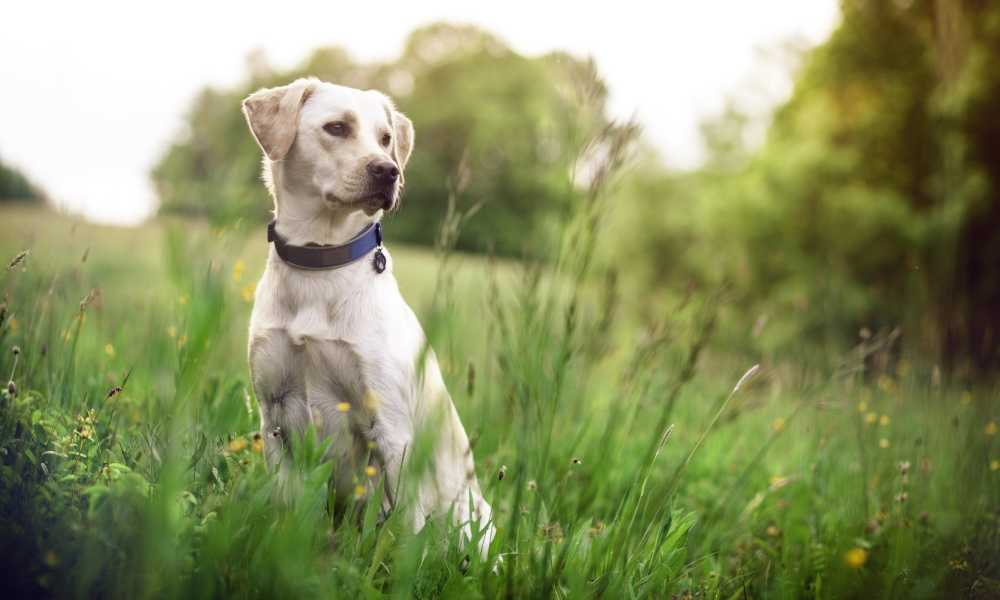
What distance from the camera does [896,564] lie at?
156 cm

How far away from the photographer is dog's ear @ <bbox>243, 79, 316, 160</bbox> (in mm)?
2604

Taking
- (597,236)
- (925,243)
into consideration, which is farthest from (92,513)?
(925,243)

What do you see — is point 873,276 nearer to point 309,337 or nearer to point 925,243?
point 925,243

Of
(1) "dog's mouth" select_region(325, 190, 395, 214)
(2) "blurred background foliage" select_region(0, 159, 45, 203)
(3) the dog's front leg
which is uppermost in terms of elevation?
(1) "dog's mouth" select_region(325, 190, 395, 214)

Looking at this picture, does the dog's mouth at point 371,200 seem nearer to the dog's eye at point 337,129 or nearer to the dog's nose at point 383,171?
the dog's nose at point 383,171

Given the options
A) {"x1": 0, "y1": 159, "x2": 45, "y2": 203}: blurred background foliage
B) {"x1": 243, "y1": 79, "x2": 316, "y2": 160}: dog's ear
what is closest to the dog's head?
{"x1": 243, "y1": 79, "x2": 316, "y2": 160}: dog's ear

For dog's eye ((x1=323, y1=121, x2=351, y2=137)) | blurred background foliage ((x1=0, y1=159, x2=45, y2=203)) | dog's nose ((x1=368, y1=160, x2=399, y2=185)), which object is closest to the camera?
dog's nose ((x1=368, y1=160, x2=399, y2=185))

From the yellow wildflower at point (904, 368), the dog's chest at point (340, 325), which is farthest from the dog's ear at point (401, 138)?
the yellow wildflower at point (904, 368)

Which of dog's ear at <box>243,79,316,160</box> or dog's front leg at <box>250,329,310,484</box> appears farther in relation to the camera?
dog's ear at <box>243,79,316,160</box>

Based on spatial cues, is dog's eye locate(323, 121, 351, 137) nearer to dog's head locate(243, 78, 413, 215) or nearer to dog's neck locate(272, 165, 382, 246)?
dog's head locate(243, 78, 413, 215)

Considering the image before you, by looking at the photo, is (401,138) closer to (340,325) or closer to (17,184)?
(340,325)

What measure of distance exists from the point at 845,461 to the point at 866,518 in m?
1.07

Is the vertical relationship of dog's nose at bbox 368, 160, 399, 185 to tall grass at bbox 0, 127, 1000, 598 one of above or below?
above

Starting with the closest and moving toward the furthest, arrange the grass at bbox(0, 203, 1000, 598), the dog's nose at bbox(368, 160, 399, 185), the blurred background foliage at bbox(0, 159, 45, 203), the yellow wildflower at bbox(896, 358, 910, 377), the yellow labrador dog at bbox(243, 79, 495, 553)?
the grass at bbox(0, 203, 1000, 598) < the yellow labrador dog at bbox(243, 79, 495, 553) < the dog's nose at bbox(368, 160, 399, 185) < the blurred background foliage at bbox(0, 159, 45, 203) < the yellow wildflower at bbox(896, 358, 910, 377)
